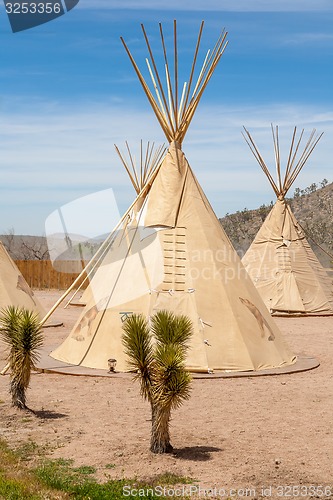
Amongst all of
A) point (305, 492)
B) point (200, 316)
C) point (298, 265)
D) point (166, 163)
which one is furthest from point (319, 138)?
point (305, 492)

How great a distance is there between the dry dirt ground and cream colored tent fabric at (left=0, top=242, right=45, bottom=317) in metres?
5.20

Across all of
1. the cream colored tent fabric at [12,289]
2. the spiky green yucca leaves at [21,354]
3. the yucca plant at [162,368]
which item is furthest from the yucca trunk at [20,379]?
the cream colored tent fabric at [12,289]

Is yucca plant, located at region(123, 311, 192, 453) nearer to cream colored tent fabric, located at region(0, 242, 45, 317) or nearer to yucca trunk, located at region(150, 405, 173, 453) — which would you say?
yucca trunk, located at region(150, 405, 173, 453)

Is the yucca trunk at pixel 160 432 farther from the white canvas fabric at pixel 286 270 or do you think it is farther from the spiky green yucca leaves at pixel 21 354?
the white canvas fabric at pixel 286 270

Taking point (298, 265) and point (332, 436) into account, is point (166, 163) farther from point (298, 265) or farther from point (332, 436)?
point (298, 265)

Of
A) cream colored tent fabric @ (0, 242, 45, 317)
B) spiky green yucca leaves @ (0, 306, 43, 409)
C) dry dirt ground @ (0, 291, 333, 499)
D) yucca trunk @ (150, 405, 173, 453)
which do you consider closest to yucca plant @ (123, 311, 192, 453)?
yucca trunk @ (150, 405, 173, 453)

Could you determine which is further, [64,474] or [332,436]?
[332,436]

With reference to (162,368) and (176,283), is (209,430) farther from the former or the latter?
(176,283)

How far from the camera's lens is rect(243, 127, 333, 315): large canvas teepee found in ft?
67.1

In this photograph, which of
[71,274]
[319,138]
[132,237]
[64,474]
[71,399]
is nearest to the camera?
[64,474]

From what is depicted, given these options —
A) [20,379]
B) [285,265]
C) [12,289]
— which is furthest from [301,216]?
[20,379]

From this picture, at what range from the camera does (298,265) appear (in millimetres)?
20984

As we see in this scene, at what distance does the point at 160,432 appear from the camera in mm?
6500

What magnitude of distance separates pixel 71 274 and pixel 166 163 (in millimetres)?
23275
